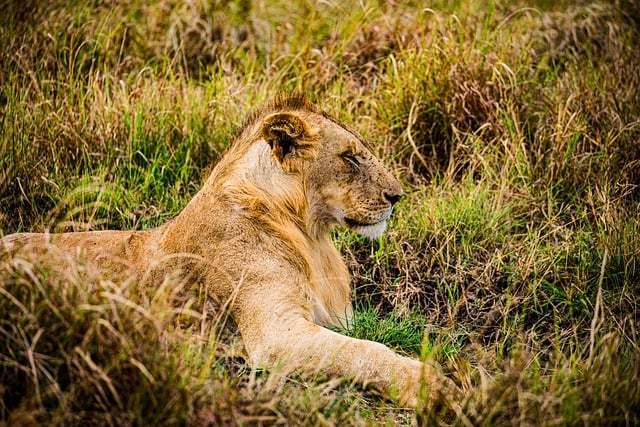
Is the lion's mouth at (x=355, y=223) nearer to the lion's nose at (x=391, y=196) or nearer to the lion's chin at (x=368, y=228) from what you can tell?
the lion's chin at (x=368, y=228)

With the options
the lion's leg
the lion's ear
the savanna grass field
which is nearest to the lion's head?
the lion's ear

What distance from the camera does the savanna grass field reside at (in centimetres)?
303

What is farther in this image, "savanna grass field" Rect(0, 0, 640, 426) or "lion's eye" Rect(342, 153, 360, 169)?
"lion's eye" Rect(342, 153, 360, 169)

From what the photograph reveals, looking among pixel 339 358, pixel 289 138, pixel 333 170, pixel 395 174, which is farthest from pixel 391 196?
pixel 395 174

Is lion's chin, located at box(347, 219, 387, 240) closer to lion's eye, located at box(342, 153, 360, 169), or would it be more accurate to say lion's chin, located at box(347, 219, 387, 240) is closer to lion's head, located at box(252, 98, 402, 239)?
lion's head, located at box(252, 98, 402, 239)

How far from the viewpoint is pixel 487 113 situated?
19.8 feet

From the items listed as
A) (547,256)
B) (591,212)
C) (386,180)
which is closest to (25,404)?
(386,180)

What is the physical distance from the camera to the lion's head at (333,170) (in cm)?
416

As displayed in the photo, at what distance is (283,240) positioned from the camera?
159 inches

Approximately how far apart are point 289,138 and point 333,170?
0.29 m

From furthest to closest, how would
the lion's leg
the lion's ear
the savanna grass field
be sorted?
the lion's ear → the lion's leg → the savanna grass field

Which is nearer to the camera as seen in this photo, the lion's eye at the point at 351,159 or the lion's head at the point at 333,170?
the lion's head at the point at 333,170

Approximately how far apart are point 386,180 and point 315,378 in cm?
121

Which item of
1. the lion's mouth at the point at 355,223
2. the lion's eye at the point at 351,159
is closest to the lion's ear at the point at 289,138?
the lion's eye at the point at 351,159
